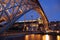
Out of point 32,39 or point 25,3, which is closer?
point 25,3

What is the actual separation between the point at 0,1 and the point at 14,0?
2.08 m

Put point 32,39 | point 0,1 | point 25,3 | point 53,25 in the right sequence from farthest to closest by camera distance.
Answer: point 53,25, point 32,39, point 25,3, point 0,1

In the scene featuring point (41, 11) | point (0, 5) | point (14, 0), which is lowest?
point (0, 5)

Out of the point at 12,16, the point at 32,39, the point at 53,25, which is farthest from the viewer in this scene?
the point at 53,25

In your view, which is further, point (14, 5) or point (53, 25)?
point (53, 25)

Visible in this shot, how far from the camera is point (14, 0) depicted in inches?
557

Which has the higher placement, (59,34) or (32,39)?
(59,34)

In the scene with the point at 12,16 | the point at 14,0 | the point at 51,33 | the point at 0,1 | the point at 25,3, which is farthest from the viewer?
the point at 51,33

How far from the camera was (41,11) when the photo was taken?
2347 centimetres

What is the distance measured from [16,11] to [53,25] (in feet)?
60.2

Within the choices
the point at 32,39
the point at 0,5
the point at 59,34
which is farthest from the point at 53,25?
the point at 0,5

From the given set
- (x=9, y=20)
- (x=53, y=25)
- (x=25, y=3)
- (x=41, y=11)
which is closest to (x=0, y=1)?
(x=9, y=20)

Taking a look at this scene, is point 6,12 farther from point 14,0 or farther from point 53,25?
point 53,25

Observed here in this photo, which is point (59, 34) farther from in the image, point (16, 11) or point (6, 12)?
point (6, 12)
